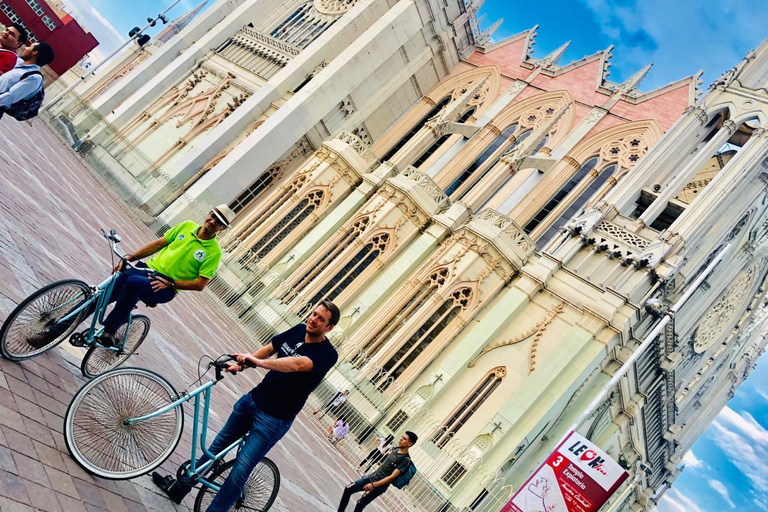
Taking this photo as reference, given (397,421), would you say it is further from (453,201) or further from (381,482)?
(381,482)

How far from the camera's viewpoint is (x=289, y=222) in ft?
62.9

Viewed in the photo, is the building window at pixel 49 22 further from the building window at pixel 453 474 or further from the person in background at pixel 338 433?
the building window at pixel 453 474

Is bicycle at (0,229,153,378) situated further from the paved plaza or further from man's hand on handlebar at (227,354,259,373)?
man's hand on handlebar at (227,354,259,373)

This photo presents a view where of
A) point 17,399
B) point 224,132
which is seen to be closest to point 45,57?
point 17,399

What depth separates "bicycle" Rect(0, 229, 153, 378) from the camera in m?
4.46

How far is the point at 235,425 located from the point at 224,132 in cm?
1781

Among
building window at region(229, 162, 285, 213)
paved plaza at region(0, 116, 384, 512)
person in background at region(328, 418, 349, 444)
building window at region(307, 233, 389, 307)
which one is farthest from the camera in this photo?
building window at region(229, 162, 285, 213)

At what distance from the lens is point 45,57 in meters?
5.88

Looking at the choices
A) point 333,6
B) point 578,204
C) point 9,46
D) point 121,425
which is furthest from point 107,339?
point 333,6

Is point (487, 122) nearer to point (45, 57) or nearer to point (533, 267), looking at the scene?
point (533, 267)

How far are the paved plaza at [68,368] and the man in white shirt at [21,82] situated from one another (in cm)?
164

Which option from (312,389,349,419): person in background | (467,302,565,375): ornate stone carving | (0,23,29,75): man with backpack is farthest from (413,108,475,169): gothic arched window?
(0,23,29,75): man with backpack

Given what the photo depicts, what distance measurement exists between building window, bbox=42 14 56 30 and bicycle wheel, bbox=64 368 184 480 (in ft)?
158

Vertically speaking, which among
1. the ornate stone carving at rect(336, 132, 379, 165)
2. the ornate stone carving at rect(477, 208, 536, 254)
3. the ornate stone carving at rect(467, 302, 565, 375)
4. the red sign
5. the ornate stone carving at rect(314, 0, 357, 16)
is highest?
the ornate stone carving at rect(314, 0, 357, 16)
